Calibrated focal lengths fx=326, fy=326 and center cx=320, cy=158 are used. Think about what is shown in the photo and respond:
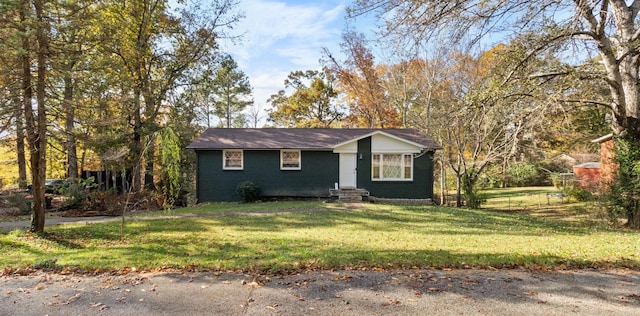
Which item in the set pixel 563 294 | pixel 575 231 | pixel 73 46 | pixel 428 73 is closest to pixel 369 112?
pixel 428 73

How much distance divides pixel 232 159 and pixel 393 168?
827 centimetres

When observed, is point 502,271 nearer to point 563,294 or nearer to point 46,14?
point 563,294

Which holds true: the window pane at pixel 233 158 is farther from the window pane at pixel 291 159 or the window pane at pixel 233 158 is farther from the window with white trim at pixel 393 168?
the window with white trim at pixel 393 168

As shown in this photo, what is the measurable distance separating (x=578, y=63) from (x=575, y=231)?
5.06m

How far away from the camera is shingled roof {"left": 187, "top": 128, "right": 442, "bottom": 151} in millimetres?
16562

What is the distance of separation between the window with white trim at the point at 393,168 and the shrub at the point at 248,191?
5898mm

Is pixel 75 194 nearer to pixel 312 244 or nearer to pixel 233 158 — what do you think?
pixel 233 158

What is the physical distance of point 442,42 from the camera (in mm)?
7633

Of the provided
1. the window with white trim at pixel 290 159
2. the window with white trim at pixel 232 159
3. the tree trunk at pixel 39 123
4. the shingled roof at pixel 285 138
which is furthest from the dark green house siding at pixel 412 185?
the tree trunk at pixel 39 123

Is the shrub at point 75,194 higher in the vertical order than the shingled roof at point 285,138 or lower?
lower

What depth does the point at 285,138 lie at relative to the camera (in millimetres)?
17812

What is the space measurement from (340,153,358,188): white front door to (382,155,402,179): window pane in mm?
1524

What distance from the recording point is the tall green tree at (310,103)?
3172 centimetres

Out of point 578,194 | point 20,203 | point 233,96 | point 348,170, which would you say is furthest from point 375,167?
point 233,96
